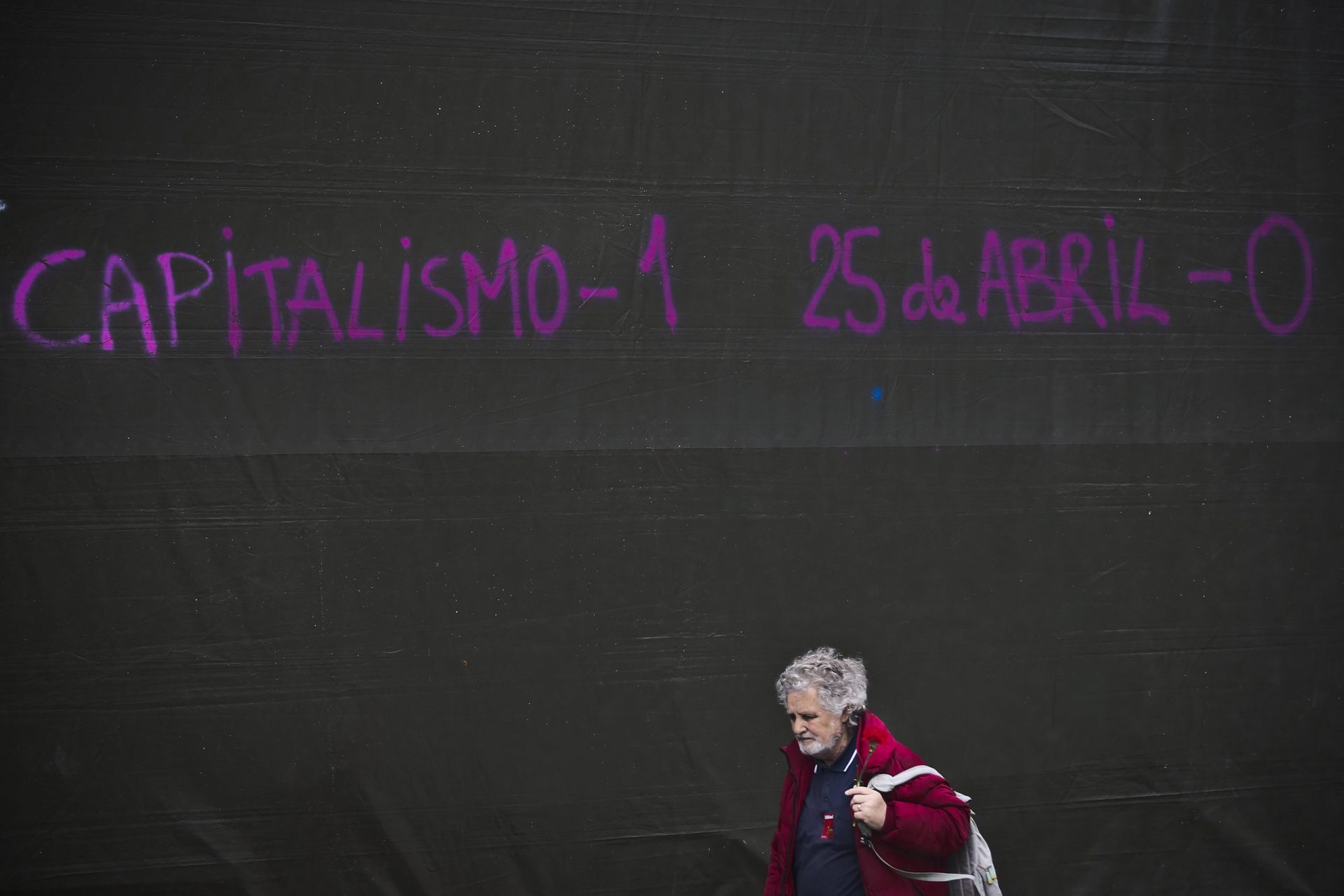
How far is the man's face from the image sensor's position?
3.01 metres

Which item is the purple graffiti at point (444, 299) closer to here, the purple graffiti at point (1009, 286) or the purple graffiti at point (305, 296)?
the purple graffiti at point (305, 296)

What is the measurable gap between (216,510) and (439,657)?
84 cm

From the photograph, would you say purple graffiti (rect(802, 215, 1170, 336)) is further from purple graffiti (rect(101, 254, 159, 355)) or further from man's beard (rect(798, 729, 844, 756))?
purple graffiti (rect(101, 254, 159, 355))

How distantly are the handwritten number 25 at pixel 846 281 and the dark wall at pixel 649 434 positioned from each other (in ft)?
0.06

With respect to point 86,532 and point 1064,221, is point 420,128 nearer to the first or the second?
point 86,532

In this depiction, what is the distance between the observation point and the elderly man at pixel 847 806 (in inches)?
113

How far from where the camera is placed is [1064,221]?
4.32 meters

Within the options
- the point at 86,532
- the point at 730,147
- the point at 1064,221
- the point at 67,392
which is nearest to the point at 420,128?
the point at 730,147

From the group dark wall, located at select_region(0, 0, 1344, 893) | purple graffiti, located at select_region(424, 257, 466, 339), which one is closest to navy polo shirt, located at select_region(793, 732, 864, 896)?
dark wall, located at select_region(0, 0, 1344, 893)

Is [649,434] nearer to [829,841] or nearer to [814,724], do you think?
[814,724]

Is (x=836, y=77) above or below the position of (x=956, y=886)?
above

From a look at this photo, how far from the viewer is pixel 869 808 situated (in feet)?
9.29

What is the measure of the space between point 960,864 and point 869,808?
32cm

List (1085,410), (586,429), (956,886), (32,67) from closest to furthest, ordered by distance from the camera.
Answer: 1. (956,886)
2. (32,67)
3. (586,429)
4. (1085,410)
